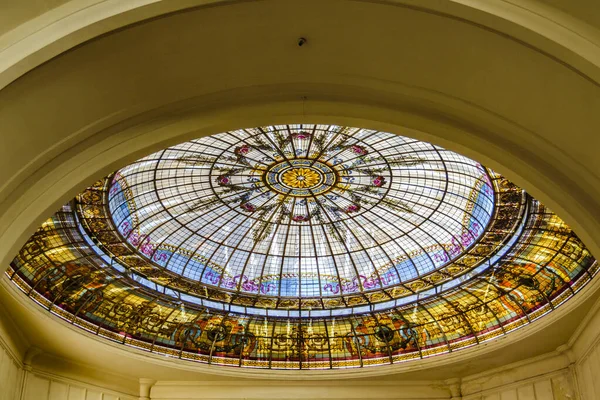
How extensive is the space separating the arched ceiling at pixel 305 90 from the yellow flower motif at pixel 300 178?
29.2ft

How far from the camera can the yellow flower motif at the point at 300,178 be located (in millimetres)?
19375

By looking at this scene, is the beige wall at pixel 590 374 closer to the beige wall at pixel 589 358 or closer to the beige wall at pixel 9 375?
the beige wall at pixel 589 358

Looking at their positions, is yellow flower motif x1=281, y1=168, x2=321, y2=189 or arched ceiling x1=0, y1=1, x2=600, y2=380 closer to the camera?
arched ceiling x1=0, y1=1, x2=600, y2=380

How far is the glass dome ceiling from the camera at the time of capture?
1823cm

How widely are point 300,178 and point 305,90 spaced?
9.77 metres

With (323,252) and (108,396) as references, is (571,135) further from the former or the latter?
(108,396)

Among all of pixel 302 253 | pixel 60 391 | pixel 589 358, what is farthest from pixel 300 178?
pixel 60 391

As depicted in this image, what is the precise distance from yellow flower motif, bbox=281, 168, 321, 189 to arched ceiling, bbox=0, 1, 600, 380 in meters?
8.90

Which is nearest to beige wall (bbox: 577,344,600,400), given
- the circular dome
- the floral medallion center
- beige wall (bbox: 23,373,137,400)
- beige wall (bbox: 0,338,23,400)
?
the circular dome

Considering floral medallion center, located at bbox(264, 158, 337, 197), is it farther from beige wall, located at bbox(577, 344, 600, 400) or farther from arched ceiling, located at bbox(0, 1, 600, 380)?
beige wall, located at bbox(577, 344, 600, 400)

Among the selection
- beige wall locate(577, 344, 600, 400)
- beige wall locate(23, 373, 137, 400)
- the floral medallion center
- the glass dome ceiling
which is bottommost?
beige wall locate(577, 344, 600, 400)

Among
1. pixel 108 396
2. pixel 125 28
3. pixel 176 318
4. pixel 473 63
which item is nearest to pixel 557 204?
pixel 473 63

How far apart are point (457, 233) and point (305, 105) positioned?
12388 mm

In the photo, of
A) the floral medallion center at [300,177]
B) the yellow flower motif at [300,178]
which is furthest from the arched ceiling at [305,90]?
the yellow flower motif at [300,178]
